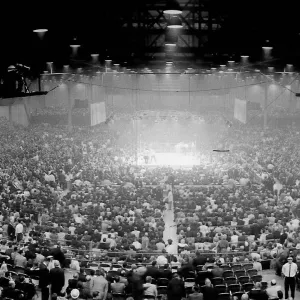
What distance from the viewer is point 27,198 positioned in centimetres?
3038

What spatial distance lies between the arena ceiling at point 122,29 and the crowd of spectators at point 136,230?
20.2ft

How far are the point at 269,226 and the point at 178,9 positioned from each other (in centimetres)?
1418

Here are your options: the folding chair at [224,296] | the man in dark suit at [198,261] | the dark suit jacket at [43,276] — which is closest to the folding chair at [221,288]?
the folding chair at [224,296]

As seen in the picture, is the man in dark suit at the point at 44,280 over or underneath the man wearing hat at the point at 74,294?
underneath

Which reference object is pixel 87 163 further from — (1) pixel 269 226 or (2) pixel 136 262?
(2) pixel 136 262

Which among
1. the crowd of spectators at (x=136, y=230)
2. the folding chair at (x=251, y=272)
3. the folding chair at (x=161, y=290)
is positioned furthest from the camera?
the folding chair at (x=251, y=272)

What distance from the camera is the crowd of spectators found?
16.4 m

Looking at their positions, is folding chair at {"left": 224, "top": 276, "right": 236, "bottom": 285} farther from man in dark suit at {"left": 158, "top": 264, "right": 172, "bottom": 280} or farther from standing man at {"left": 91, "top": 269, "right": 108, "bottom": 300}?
standing man at {"left": 91, "top": 269, "right": 108, "bottom": 300}

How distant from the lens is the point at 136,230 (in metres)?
24.1

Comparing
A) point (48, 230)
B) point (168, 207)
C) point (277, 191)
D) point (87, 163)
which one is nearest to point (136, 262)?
point (48, 230)

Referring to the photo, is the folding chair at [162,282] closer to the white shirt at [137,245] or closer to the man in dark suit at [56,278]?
the man in dark suit at [56,278]

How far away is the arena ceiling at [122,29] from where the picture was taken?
1775cm

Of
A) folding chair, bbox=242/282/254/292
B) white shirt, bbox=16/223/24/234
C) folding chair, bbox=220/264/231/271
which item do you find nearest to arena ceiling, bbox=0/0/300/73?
white shirt, bbox=16/223/24/234

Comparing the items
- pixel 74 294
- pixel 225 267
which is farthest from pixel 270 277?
pixel 74 294
